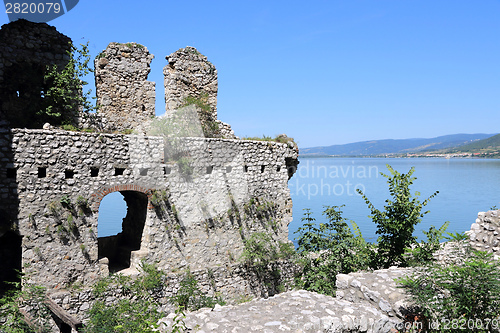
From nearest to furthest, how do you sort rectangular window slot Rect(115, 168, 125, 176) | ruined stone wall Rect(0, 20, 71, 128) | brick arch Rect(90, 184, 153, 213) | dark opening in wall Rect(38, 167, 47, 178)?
dark opening in wall Rect(38, 167, 47, 178), brick arch Rect(90, 184, 153, 213), rectangular window slot Rect(115, 168, 125, 176), ruined stone wall Rect(0, 20, 71, 128)

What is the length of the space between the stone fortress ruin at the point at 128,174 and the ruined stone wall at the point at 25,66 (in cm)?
3

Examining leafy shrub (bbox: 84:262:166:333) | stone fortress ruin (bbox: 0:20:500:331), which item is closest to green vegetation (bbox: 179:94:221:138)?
stone fortress ruin (bbox: 0:20:500:331)

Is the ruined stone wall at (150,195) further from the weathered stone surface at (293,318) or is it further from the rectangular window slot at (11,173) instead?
the weathered stone surface at (293,318)

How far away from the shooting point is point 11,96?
32.6 ft

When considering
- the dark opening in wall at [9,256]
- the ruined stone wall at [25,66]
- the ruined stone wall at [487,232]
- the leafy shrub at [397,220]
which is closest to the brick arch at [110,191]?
the dark opening in wall at [9,256]

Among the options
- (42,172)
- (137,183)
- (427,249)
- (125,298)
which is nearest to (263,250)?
(125,298)

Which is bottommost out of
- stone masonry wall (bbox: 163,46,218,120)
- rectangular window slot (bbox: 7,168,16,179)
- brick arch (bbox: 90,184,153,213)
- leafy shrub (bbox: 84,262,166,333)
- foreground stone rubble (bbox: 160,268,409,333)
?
leafy shrub (bbox: 84,262,166,333)

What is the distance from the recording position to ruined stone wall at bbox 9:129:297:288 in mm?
8562

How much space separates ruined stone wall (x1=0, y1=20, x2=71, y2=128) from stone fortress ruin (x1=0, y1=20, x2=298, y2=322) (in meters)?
0.03

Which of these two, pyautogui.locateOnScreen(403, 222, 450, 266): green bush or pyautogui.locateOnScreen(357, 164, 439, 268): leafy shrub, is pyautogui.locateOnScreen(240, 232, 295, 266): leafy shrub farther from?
pyautogui.locateOnScreen(403, 222, 450, 266): green bush

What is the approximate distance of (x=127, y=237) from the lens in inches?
463

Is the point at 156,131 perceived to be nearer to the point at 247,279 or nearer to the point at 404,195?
the point at 247,279

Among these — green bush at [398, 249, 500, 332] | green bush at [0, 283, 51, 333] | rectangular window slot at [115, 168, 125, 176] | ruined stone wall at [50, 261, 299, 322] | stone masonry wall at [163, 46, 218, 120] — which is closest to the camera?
green bush at [398, 249, 500, 332]

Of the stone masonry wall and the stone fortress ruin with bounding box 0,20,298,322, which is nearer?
the stone fortress ruin with bounding box 0,20,298,322
